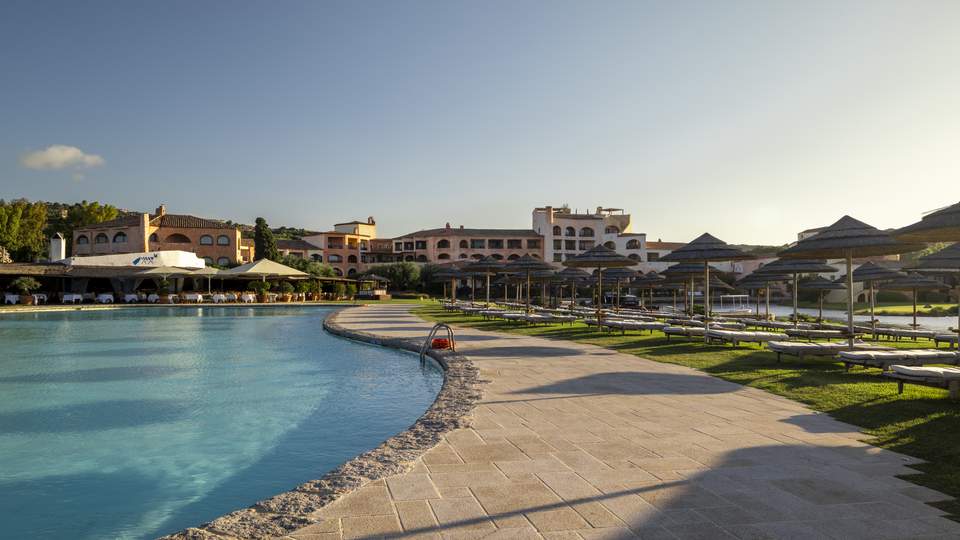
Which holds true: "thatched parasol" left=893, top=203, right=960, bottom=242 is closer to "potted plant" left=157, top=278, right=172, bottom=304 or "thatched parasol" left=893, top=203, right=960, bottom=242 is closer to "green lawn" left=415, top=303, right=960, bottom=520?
"green lawn" left=415, top=303, right=960, bottom=520

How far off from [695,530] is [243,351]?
13.0m

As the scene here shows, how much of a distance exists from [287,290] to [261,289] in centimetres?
349

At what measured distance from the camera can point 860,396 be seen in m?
6.83

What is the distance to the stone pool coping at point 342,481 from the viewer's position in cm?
315

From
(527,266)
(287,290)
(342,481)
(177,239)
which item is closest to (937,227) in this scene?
(342,481)

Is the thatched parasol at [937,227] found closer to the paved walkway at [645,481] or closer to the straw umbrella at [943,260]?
the paved walkway at [645,481]

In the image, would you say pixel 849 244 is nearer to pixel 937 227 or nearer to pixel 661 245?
pixel 937 227

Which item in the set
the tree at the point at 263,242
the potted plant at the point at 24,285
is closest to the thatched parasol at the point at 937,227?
the potted plant at the point at 24,285

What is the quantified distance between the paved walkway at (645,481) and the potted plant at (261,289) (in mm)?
32819

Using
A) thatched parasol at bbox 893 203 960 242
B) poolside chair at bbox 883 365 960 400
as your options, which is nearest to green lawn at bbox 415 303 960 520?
poolside chair at bbox 883 365 960 400

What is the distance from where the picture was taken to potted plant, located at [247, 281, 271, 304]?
119 ft

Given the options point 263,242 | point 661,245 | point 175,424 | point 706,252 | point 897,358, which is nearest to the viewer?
point 175,424

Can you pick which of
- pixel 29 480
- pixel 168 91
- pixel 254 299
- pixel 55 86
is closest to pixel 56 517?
pixel 29 480

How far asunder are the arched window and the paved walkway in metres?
52.1
